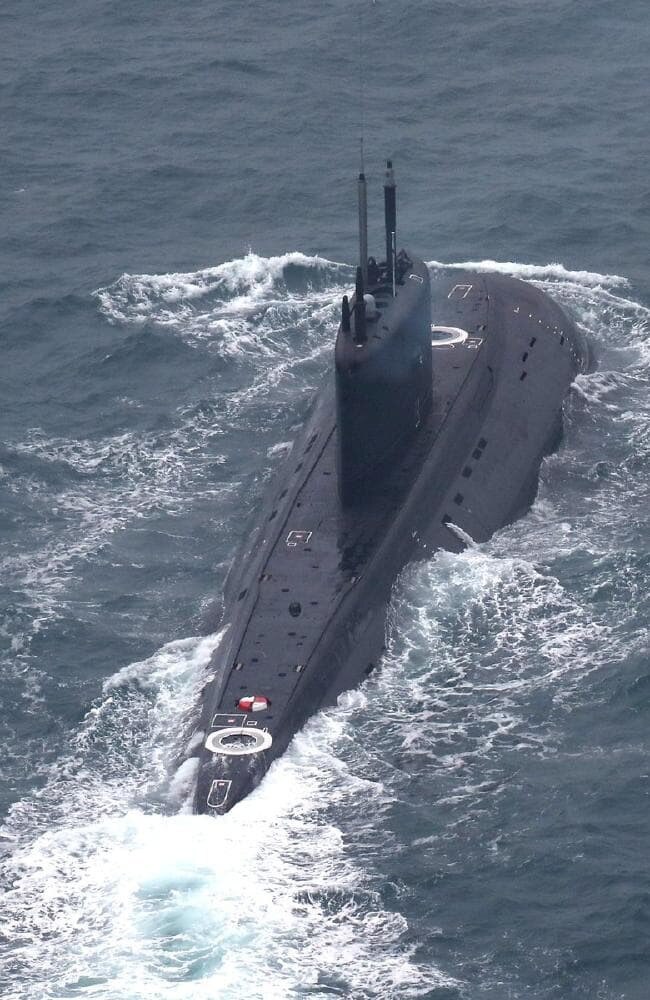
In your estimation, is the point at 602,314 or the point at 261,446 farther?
the point at 602,314

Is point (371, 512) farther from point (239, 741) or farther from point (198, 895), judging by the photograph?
point (198, 895)

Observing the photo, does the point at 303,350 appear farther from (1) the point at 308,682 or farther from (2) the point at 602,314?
(1) the point at 308,682

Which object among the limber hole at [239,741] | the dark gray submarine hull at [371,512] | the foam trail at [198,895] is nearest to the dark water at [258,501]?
the foam trail at [198,895]

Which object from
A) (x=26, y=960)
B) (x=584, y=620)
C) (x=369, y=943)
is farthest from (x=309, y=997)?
(x=584, y=620)

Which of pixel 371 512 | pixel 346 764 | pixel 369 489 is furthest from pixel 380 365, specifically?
pixel 346 764

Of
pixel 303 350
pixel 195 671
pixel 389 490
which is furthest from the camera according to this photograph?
pixel 303 350

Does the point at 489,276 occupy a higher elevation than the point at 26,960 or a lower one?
higher

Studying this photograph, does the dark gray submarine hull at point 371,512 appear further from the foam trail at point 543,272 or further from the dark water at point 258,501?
the foam trail at point 543,272
